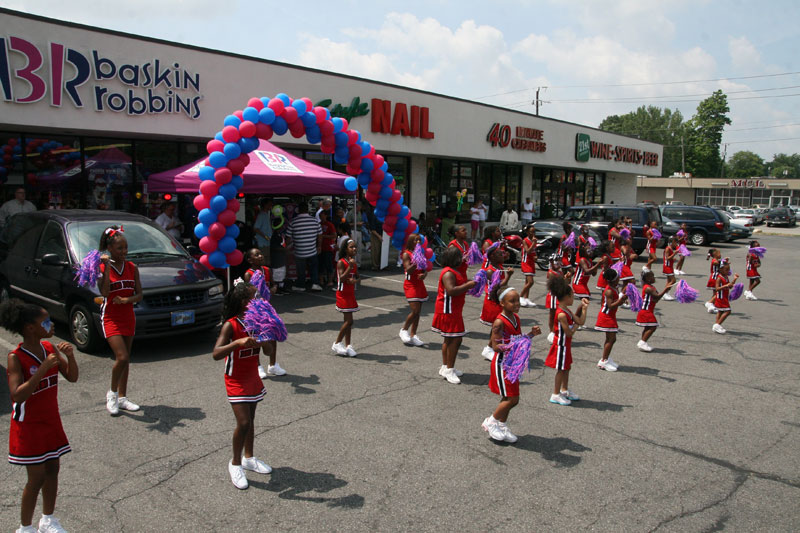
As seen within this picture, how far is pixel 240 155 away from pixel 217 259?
176 centimetres

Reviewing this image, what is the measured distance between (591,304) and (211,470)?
9.17 metres

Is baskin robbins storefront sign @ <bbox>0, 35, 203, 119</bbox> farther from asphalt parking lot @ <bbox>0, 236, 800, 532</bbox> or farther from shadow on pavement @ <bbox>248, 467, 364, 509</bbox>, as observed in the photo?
shadow on pavement @ <bbox>248, 467, 364, 509</bbox>

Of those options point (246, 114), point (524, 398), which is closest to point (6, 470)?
point (524, 398)

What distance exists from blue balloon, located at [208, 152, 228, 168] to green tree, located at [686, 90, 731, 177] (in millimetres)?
82703

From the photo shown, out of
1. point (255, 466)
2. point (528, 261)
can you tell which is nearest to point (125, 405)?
point (255, 466)

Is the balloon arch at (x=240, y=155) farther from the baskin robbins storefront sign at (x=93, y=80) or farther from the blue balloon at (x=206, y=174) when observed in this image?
the baskin robbins storefront sign at (x=93, y=80)

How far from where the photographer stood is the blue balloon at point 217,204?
9148 millimetres

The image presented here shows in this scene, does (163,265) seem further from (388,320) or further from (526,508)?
(526,508)

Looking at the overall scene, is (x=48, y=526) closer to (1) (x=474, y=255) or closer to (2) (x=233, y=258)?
(2) (x=233, y=258)

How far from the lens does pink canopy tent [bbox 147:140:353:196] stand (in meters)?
10.6

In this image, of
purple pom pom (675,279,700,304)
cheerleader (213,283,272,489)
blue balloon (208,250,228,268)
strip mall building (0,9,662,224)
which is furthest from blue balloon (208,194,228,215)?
purple pom pom (675,279,700,304)

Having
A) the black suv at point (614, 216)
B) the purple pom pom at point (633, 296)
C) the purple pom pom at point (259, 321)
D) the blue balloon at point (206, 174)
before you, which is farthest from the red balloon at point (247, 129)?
the black suv at point (614, 216)

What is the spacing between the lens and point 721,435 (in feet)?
17.5

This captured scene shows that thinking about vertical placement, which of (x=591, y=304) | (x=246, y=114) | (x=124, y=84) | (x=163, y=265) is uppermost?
(x=124, y=84)
